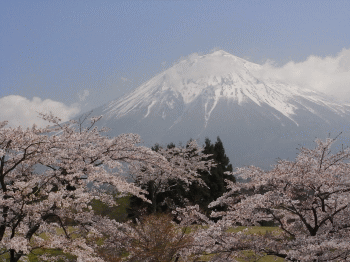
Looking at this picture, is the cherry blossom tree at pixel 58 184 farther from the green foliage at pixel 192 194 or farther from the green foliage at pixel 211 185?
the green foliage at pixel 211 185

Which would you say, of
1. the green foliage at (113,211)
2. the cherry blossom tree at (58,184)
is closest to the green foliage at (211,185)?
the green foliage at (113,211)

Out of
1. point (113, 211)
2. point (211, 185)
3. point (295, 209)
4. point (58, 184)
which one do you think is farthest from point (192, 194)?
point (58, 184)

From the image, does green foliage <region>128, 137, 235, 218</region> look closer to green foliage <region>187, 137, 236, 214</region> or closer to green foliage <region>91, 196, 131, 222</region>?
green foliage <region>187, 137, 236, 214</region>

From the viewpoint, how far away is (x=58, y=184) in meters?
6.95

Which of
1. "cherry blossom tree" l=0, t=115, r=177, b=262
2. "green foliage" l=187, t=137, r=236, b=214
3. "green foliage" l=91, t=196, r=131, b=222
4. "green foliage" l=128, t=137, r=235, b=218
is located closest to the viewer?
"cherry blossom tree" l=0, t=115, r=177, b=262

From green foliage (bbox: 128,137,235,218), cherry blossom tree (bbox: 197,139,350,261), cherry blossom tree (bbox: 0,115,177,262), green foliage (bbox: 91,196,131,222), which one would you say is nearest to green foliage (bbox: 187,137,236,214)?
green foliage (bbox: 128,137,235,218)

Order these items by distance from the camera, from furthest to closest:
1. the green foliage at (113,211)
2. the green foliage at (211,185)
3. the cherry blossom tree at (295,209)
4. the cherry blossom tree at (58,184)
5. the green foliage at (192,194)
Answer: the green foliage at (113,211) < the green foliage at (211,185) < the green foliage at (192,194) < the cherry blossom tree at (295,209) < the cherry blossom tree at (58,184)

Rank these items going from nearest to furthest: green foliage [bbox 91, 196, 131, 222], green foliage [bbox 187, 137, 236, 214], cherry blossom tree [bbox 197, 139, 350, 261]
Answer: cherry blossom tree [bbox 197, 139, 350, 261]
green foliage [bbox 187, 137, 236, 214]
green foliage [bbox 91, 196, 131, 222]

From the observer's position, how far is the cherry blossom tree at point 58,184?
551cm

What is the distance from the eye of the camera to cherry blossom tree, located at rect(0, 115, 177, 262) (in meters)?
5.51

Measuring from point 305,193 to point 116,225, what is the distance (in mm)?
4626

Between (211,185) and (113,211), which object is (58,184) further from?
(211,185)

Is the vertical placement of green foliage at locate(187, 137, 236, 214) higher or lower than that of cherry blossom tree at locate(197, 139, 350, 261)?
higher

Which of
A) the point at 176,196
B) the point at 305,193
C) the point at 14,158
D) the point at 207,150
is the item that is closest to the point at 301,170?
the point at 305,193
